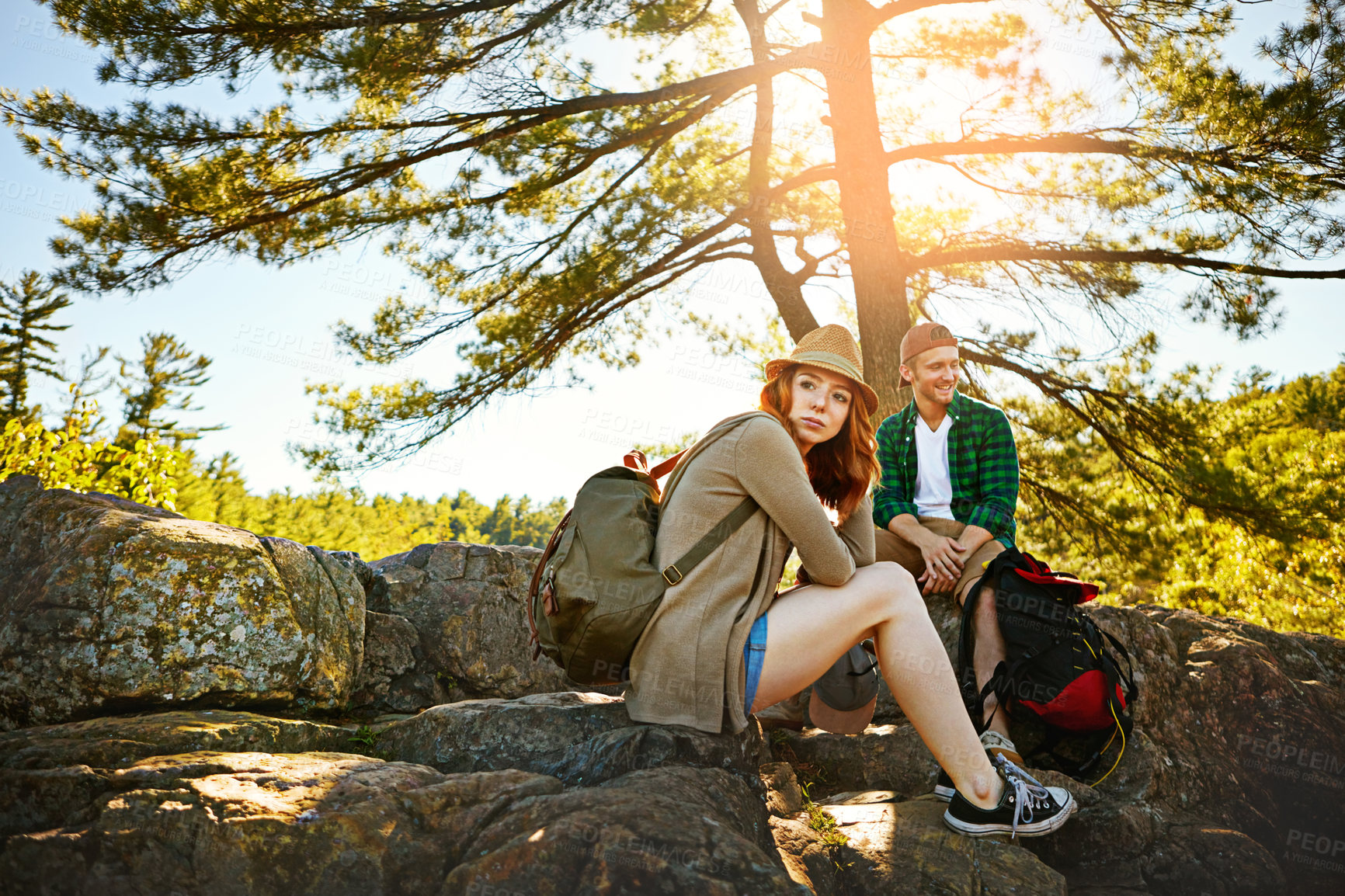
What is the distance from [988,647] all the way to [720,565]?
1146 millimetres

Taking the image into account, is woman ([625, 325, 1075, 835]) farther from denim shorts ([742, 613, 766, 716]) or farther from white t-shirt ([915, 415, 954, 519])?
white t-shirt ([915, 415, 954, 519])

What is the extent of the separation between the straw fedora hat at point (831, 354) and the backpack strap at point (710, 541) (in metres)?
0.50

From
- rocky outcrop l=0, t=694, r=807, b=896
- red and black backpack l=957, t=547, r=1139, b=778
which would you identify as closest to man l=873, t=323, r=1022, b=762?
red and black backpack l=957, t=547, r=1139, b=778

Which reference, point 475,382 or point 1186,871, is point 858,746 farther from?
point 475,382

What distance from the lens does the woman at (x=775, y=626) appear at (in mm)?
2029

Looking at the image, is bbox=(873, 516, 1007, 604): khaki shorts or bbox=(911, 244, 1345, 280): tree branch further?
bbox=(911, 244, 1345, 280): tree branch

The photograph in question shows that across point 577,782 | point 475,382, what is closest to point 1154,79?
point 475,382

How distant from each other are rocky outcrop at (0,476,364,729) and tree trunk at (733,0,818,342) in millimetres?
4329

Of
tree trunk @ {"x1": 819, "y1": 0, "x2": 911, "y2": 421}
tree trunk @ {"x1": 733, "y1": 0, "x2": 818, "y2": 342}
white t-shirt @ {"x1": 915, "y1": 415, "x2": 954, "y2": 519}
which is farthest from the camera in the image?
tree trunk @ {"x1": 733, "y1": 0, "x2": 818, "y2": 342}

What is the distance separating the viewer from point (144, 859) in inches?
59.8

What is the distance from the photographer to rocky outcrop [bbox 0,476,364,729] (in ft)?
7.77

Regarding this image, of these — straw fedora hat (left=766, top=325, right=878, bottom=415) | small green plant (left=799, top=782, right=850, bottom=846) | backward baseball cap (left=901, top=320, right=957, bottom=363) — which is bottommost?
small green plant (left=799, top=782, right=850, bottom=846)

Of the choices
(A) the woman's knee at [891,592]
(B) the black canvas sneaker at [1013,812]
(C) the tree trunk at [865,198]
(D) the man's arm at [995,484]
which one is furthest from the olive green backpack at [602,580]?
(C) the tree trunk at [865,198]

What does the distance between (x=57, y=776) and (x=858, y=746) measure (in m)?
2.47
